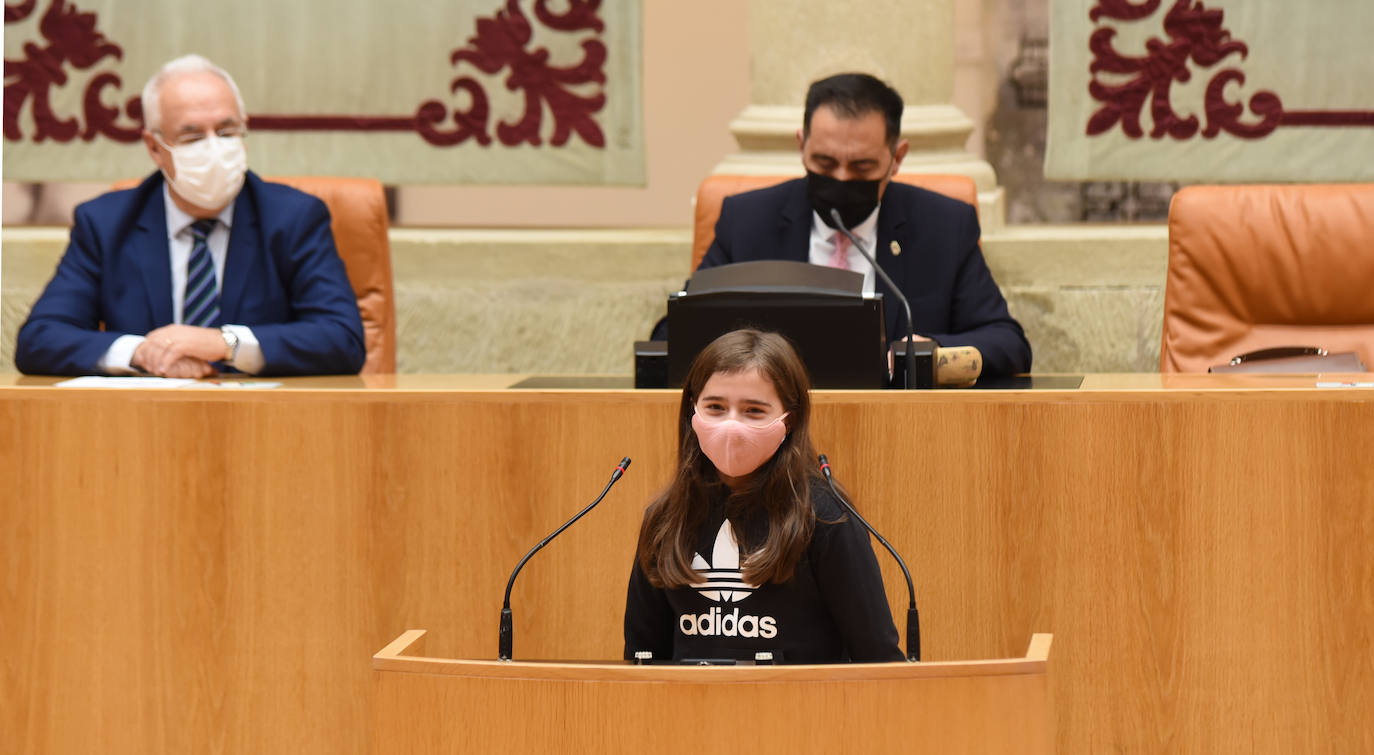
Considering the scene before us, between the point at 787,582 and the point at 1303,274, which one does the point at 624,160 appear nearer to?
the point at 1303,274

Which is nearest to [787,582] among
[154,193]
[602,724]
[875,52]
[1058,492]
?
[602,724]

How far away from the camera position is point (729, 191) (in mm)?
3775

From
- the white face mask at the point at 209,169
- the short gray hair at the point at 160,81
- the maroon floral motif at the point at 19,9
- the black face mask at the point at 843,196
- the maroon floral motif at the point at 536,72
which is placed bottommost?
the black face mask at the point at 843,196

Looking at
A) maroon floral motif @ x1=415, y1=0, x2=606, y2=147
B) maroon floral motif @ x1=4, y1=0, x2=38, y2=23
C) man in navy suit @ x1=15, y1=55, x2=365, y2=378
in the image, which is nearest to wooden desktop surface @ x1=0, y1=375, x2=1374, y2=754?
man in navy suit @ x1=15, y1=55, x2=365, y2=378

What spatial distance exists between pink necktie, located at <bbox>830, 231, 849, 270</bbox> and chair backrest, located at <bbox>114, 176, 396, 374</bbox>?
3.23ft

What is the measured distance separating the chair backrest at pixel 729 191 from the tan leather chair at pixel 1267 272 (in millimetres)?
450

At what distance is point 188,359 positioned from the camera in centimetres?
309

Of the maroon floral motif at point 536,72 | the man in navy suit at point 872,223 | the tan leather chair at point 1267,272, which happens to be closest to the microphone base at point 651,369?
the man in navy suit at point 872,223

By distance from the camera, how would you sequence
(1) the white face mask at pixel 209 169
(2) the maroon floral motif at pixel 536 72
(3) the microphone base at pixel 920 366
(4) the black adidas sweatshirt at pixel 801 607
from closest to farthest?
(4) the black adidas sweatshirt at pixel 801 607, (3) the microphone base at pixel 920 366, (1) the white face mask at pixel 209 169, (2) the maroon floral motif at pixel 536 72

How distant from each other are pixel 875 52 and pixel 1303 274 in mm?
1416

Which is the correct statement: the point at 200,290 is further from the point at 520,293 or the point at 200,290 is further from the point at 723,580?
the point at 723,580

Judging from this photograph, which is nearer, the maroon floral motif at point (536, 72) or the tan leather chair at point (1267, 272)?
the tan leather chair at point (1267, 272)

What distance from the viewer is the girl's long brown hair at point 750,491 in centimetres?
213

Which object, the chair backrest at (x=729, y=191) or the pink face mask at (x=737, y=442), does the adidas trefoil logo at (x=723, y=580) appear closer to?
the pink face mask at (x=737, y=442)
